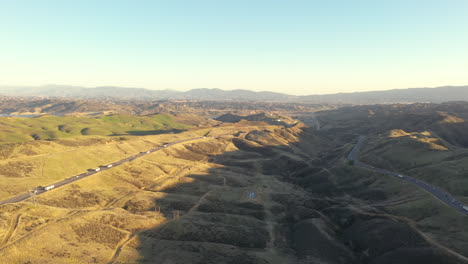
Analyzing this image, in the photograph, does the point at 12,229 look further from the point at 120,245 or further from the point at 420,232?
the point at 420,232

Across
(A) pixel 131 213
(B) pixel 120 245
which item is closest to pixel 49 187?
(A) pixel 131 213


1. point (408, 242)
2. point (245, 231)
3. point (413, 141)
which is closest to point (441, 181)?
point (408, 242)

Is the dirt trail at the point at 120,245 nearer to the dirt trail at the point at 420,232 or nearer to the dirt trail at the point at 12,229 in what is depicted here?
the dirt trail at the point at 12,229

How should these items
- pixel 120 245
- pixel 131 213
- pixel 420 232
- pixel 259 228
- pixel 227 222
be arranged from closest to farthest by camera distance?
pixel 120 245 → pixel 420 232 → pixel 259 228 → pixel 227 222 → pixel 131 213

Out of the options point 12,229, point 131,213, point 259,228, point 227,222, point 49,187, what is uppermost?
point 49,187

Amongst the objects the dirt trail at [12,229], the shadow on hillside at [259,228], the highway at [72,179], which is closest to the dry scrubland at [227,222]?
the dirt trail at [12,229]

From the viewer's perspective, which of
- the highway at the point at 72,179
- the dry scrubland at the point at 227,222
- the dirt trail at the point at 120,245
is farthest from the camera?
the highway at the point at 72,179

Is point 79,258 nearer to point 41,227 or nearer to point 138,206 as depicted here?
point 41,227
